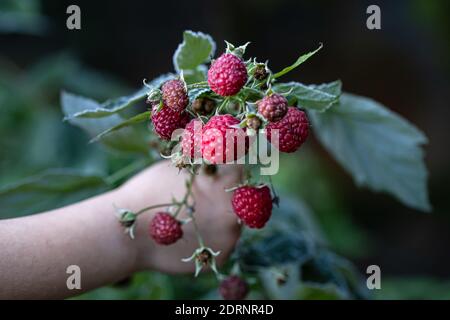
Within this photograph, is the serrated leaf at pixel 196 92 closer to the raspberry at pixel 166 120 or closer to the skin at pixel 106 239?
the raspberry at pixel 166 120

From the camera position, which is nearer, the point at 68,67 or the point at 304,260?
the point at 304,260

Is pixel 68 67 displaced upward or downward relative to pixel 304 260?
upward

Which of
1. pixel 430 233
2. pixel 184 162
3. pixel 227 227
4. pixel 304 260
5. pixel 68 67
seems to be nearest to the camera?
pixel 184 162

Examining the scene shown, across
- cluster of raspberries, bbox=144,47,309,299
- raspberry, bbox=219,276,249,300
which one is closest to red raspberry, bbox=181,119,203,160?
cluster of raspberries, bbox=144,47,309,299

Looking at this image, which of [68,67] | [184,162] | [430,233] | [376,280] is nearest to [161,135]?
[184,162]

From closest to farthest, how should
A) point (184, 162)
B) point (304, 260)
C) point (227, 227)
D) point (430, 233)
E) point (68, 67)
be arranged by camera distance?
point (184, 162) < point (227, 227) < point (304, 260) < point (68, 67) < point (430, 233)
